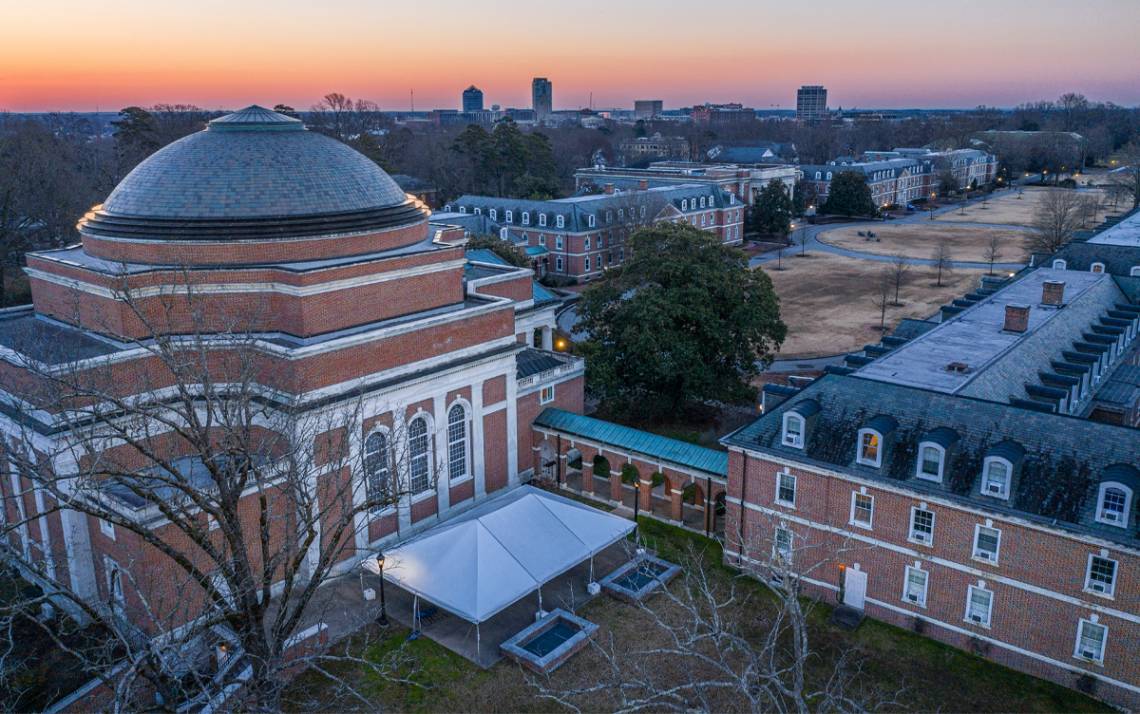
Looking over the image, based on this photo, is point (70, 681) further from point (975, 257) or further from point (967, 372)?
point (975, 257)

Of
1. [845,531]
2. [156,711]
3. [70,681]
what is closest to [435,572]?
[156,711]

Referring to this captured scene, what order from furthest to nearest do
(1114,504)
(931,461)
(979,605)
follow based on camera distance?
(931,461) < (979,605) < (1114,504)

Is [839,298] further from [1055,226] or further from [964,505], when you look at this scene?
[964,505]

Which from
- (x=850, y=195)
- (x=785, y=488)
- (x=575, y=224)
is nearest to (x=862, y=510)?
(x=785, y=488)

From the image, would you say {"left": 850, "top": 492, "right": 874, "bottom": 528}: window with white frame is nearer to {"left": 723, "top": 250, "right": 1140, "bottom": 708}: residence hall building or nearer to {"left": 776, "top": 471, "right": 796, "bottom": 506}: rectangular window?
{"left": 723, "top": 250, "right": 1140, "bottom": 708}: residence hall building

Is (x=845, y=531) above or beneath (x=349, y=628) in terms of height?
above

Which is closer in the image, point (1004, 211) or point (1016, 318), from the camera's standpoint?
point (1016, 318)
